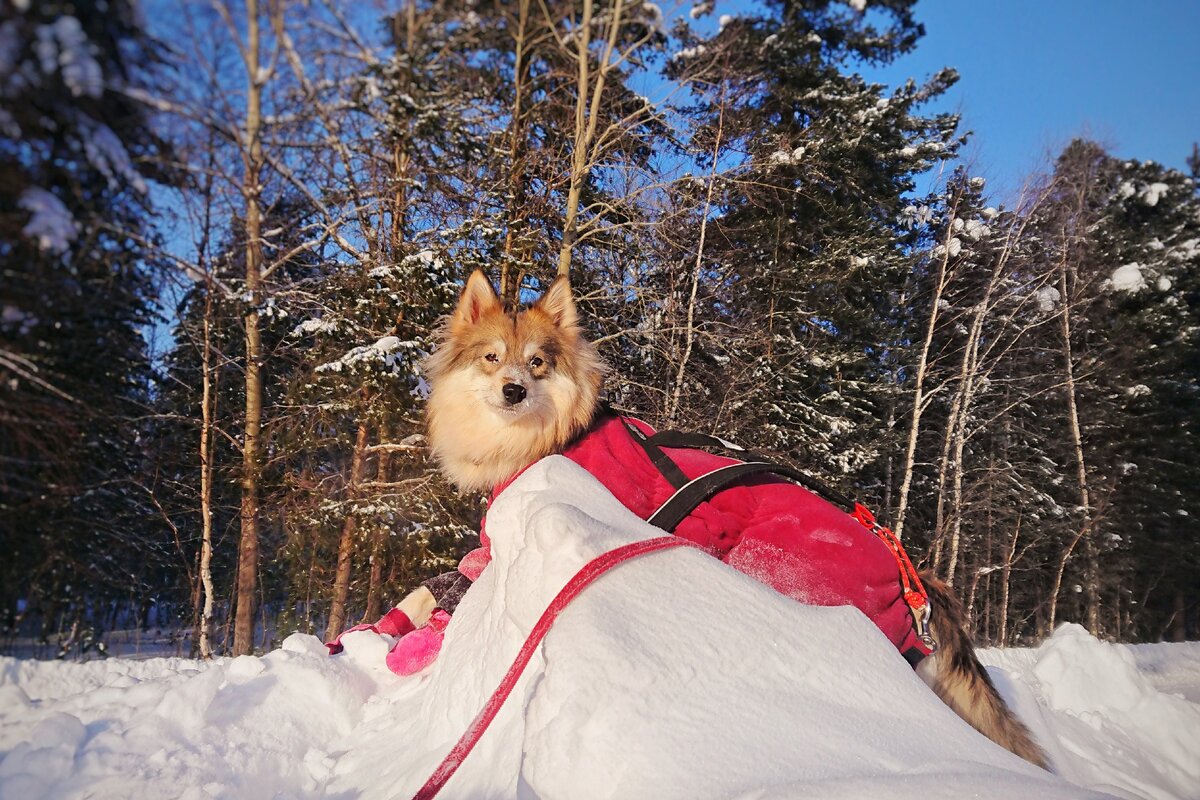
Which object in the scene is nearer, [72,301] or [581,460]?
[72,301]

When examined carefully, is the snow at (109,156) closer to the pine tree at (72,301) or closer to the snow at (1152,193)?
the pine tree at (72,301)

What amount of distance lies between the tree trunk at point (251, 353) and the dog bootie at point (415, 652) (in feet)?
4.49

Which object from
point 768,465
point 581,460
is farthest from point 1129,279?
point 581,460

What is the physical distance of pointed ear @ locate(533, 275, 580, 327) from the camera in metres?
2.83

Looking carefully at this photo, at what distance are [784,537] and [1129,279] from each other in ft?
22.4

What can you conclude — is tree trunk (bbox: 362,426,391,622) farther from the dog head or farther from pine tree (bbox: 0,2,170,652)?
pine tree (bbox: 0,2,170,652)

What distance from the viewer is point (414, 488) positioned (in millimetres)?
2705

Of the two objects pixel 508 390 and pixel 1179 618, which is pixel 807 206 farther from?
pixel 1179 618

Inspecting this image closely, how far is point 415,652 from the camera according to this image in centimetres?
290

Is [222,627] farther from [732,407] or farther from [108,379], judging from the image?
[732,407]

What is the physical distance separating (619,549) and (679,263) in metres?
2.18

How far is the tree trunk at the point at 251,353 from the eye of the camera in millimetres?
986

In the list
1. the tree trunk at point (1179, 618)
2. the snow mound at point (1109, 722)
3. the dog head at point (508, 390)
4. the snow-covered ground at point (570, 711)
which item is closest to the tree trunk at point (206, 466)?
the snow-covered ground at point (570, 711)

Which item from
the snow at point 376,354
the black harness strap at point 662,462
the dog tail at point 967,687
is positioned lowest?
the dog tail at point 967,687
